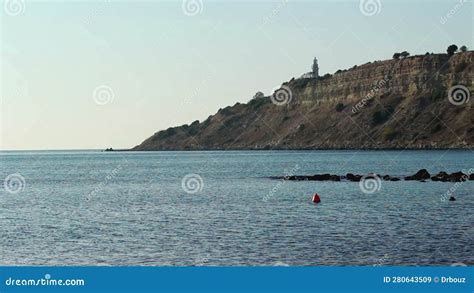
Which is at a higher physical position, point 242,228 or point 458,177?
point 458,177

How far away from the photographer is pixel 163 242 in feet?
142

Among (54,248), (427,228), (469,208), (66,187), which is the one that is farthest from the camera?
(66,187)

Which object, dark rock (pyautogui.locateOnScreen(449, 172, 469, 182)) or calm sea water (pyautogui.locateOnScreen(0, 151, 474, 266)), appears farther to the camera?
dark rock (pyautogui.locateOnScreen(449, 172, 469, 182))

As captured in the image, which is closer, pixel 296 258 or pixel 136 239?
pixel 296 258

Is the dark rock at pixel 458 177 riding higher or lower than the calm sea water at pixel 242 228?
higher

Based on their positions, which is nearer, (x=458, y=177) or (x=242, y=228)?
(x=242, y=228)

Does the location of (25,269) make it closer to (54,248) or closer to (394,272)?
(394,272)

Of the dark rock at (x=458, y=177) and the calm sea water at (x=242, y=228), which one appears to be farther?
the dark rock at (x=458, y=177)

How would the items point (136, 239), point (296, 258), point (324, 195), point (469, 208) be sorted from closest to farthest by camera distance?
point (296, 258), point (136, 239), point (469, 208), point (324, 195)

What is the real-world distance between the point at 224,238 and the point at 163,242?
4.05 m

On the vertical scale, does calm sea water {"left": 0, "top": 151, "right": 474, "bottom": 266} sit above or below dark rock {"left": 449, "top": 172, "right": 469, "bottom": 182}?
below

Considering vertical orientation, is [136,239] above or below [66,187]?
below

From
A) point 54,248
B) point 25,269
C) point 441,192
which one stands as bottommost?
point 25,269

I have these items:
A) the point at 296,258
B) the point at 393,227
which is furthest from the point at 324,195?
the point at 296,258
